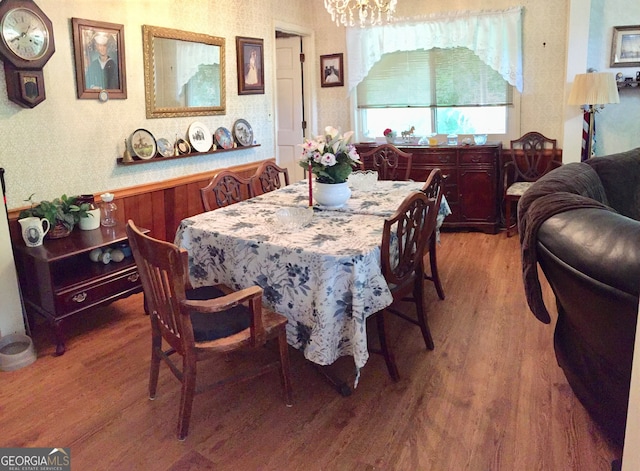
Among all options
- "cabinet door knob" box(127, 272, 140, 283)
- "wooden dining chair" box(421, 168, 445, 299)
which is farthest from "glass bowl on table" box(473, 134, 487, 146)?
"cabinet door knob" box(127, 272, 140, 283)

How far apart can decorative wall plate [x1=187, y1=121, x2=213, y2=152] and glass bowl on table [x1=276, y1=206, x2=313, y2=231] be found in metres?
1.99

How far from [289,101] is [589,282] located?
5.10m

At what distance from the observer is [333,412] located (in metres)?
2.43

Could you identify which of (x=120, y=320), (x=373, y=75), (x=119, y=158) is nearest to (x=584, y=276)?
(x=120, y=320)

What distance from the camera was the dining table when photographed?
2299 mm

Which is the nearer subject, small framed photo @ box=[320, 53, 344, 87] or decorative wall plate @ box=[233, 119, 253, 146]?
Result: decorative wall plate @ box=[233, 119, 253, 146]

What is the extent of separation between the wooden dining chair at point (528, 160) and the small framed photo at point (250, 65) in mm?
2614

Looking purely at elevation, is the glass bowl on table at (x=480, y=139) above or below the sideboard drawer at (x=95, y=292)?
above

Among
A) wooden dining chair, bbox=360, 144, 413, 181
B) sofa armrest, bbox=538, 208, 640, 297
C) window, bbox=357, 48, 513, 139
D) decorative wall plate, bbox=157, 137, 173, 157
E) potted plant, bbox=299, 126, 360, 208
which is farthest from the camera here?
window, bbox=357, 48, 513, 139

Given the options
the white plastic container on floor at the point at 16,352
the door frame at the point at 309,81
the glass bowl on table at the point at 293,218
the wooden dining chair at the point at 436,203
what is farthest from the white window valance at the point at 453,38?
the white plastic container on floor at the point at 16,352

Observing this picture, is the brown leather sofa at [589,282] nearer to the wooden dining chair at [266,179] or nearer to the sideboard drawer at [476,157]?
the wooden dining chair at [266,179]

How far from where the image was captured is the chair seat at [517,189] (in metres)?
4.97

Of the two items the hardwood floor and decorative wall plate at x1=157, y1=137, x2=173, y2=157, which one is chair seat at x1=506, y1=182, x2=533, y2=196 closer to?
the hardwood floor

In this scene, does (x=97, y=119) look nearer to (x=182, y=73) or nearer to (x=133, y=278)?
(x=182, y=73)
